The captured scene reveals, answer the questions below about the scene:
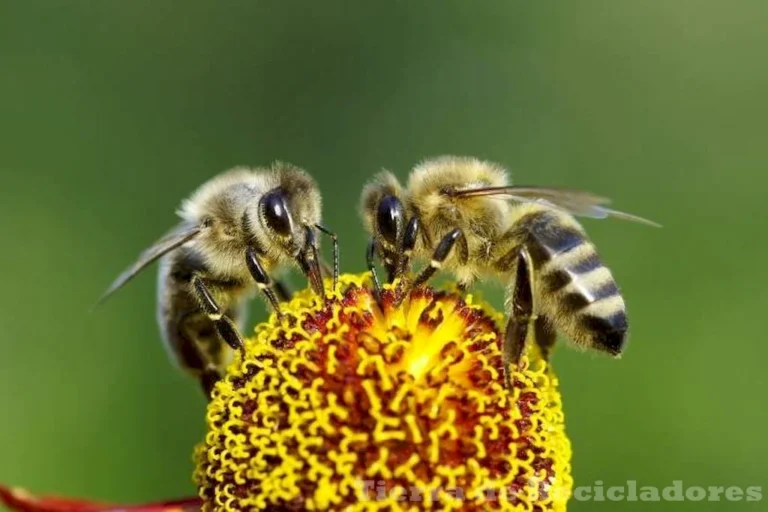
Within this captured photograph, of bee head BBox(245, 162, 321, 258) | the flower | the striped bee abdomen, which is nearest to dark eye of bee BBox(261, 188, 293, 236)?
bee head BBox(245, 162, 321, 258)

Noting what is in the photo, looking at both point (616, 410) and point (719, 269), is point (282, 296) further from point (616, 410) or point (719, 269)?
point (719, 269)

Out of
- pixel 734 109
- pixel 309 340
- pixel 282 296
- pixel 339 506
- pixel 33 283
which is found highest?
pixel 734 109

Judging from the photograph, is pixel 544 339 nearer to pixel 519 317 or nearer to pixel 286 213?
pixel 519 317

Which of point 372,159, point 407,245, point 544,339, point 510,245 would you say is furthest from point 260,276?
point 372,159

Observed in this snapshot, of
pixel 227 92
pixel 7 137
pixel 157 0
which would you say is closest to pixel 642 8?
pixel 227 92

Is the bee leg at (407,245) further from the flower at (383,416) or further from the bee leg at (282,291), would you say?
the bee leg at (282,291)

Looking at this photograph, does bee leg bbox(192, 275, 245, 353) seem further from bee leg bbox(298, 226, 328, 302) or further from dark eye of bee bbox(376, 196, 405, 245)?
dark eye of bee bbox(376, 196, 405, 245)
